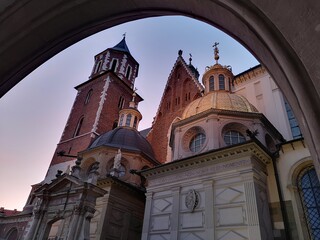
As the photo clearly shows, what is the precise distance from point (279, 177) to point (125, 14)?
11310 mm

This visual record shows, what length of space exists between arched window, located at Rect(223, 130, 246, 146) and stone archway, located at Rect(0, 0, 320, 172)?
1231 centimetres

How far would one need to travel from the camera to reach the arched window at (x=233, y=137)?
44.6 feet

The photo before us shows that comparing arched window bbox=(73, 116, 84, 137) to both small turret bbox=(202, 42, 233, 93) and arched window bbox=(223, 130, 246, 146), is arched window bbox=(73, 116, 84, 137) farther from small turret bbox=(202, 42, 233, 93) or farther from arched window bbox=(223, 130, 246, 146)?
arched window bbox=(223, 130, 246, 146)

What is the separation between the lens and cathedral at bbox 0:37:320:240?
399 inches

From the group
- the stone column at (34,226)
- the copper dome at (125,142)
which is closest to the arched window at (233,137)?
the copper dome at (125,142)

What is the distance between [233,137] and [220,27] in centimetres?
1280

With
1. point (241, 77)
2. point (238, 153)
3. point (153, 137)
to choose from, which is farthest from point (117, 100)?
point (238, 153)

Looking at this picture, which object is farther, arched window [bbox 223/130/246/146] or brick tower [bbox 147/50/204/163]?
brick tower [bbox 147/50/204/163]

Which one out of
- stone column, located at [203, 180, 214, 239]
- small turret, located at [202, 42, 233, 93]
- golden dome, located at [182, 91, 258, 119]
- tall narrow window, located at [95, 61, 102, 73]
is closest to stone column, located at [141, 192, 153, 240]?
stone column, located at [203, 180, 214, 239]

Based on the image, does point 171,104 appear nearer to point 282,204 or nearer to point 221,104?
point 221,104

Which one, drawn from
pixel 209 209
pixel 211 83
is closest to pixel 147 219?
pixel 209 209

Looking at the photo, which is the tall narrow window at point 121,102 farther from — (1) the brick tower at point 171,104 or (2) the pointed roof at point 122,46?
(2) the pointed roof at point 122,46

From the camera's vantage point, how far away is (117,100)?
3016cm

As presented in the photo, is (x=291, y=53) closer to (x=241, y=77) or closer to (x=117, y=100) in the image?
(x=241, y=77)
